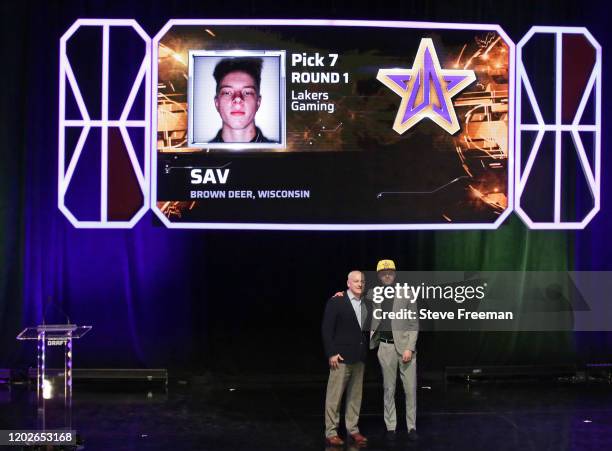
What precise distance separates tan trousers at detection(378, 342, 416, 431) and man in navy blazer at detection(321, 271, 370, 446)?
0.93 feet

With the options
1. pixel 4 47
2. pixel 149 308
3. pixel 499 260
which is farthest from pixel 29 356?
pixel 499 260

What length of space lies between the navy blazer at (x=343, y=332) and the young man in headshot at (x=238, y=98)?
7.00ft

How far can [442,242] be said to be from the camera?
7.96m

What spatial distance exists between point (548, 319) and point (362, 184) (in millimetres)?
2345

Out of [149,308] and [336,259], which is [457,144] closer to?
[336,259]

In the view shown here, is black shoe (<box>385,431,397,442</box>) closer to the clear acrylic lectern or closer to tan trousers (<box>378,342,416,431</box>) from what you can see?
tan trousers (<box>378,342,416,431</box>)

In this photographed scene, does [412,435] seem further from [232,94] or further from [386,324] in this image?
[232,94]

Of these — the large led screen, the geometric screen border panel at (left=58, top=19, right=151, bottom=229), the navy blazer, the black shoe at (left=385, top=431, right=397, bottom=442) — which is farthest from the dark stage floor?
the geometric screen border panel at (left=58, top=19, right=151, bottom=229)

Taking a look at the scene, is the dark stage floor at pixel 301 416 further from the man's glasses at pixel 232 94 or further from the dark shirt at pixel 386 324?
the man's glasses at pixel 232 94

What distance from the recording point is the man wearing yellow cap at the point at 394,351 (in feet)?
20.0

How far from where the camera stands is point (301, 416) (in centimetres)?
670

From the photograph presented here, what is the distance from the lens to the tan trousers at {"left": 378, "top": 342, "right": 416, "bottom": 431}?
20.1 ft

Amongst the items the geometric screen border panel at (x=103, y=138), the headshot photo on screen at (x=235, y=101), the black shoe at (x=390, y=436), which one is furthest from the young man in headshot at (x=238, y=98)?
the black shoe at (x=390, y=436)

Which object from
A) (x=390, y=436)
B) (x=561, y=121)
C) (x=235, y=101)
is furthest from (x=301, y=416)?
(x=561, y=121)
